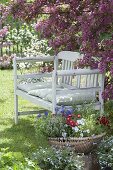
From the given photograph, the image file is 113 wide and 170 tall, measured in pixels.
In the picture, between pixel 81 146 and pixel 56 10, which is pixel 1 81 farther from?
pixel 81 146

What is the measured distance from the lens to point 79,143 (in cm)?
483

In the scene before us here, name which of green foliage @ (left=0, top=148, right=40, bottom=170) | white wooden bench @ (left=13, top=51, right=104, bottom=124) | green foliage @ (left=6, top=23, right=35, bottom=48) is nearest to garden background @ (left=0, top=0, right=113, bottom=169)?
white wooden bench @ (left=13, top=51, right=104, bottom=124)

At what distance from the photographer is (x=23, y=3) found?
666cm

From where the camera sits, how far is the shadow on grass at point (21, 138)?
237 inches

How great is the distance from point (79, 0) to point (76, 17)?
280mm

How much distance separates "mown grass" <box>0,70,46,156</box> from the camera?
611 centimetres

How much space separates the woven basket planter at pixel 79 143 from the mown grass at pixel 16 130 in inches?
37.4

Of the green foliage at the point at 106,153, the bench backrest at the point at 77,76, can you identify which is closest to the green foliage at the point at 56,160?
the green foliage at the point at 106,153

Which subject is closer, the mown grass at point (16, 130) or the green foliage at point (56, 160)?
the green foliage at point (56, 160)

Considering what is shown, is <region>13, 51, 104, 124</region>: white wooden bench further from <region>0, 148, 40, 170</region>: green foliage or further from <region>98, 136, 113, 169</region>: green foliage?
<region>0, 148, 40, 170</region>: green foliage

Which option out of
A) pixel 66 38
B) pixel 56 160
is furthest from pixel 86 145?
pixel 66 38

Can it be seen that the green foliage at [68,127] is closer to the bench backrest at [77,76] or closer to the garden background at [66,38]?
the garden background at [66,38]

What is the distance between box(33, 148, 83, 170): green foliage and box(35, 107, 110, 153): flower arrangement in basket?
1.03 ft

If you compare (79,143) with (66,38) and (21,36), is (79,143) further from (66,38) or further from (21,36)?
(21,36)
